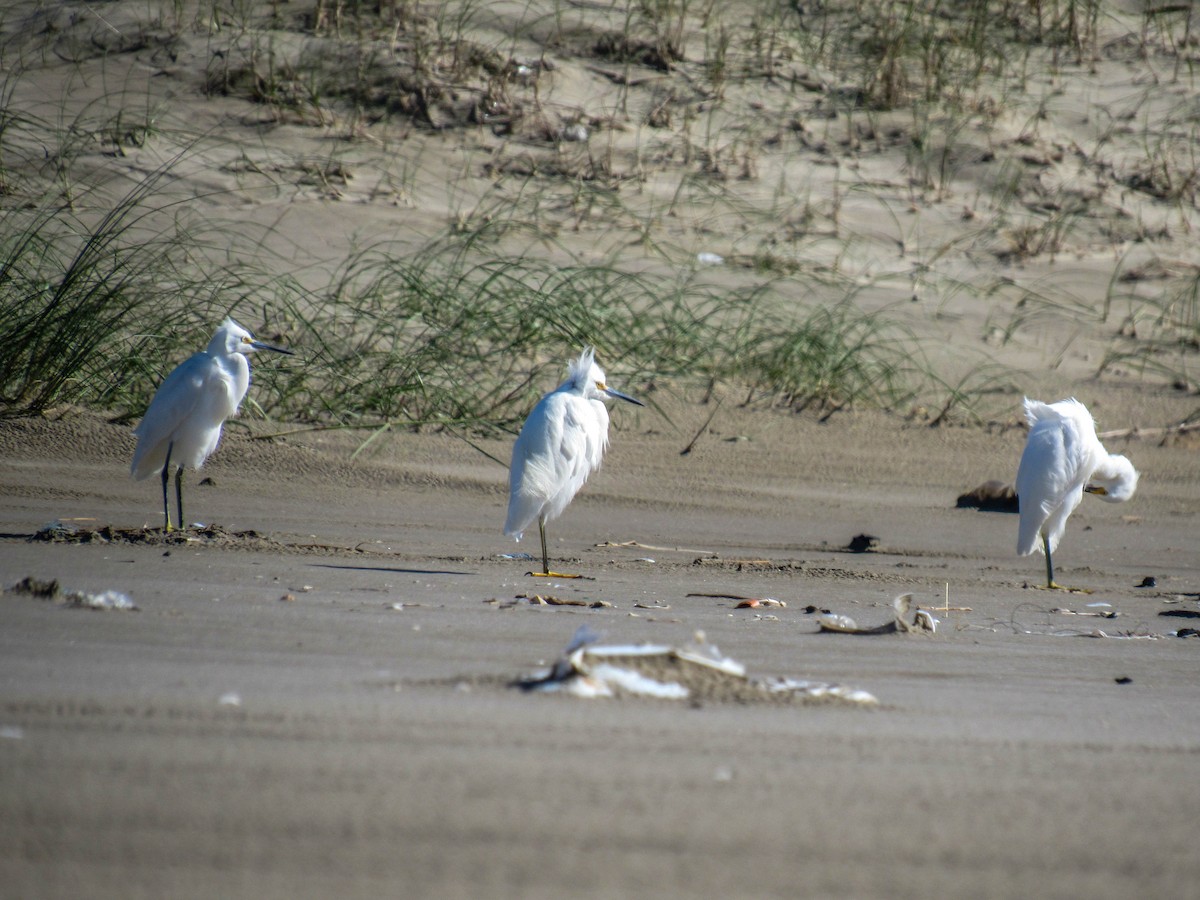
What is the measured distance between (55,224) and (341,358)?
3.43 m

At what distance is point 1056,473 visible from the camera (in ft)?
19.1

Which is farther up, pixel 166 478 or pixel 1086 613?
pixel 1086 613

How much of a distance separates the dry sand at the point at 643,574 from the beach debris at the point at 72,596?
0.21 feet

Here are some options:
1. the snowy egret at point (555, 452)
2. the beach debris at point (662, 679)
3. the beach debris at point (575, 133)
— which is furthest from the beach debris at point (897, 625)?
the beach debris at point (575, 133)

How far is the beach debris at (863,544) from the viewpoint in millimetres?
5848

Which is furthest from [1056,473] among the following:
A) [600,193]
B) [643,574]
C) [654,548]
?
[600,193]

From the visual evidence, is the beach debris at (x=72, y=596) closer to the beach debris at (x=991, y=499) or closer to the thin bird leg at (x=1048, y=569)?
the thin bird leg at (x=1048, y=569)

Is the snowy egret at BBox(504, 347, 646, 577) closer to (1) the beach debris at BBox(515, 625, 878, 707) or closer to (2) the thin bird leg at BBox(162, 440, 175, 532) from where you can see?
(2) the thin bird leg at BBox(162, 440, 175, 532)

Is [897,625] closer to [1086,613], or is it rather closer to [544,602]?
[544,602]

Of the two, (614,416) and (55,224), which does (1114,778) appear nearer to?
(614,416)

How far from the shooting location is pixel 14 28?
1188cm

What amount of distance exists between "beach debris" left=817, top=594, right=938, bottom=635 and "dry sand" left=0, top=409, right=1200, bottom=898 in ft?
0.19

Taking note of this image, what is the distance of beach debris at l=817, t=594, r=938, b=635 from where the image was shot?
3531 millimetres

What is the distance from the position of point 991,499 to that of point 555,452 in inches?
108
